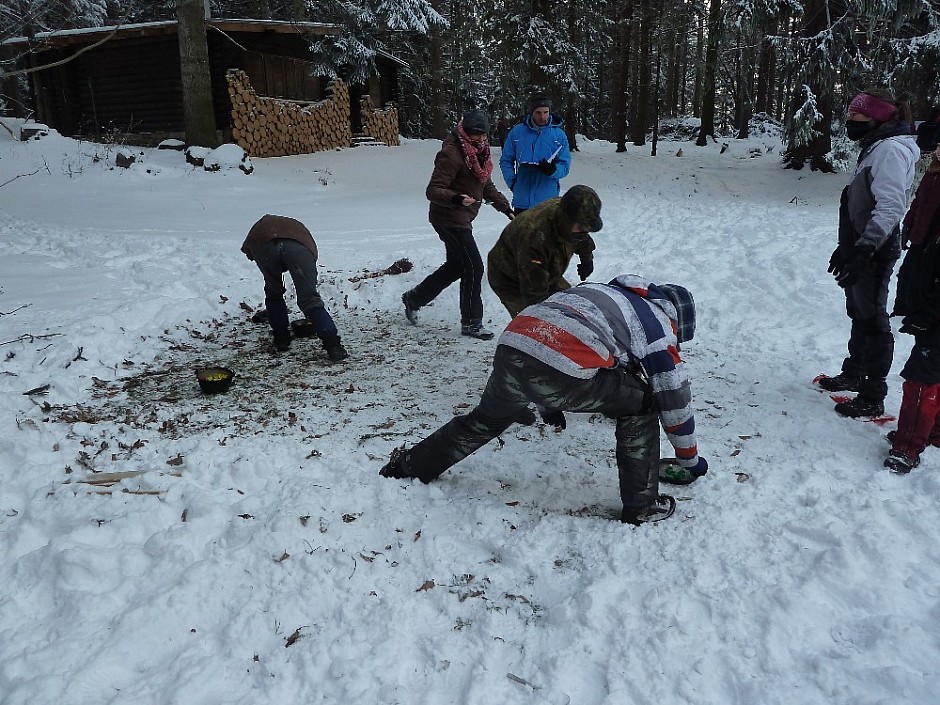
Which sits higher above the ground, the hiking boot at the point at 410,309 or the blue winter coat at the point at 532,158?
the blue winter coat at the point at 532,158

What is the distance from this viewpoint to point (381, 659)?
90.0 inches

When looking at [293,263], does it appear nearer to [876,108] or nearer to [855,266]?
[855,266]

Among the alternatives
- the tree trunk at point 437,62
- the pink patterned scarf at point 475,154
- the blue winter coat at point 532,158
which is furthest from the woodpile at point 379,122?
the pink patterned scarf at point 475,154

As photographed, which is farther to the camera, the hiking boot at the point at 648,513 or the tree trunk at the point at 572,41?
the tree trunk at the point at 572,41

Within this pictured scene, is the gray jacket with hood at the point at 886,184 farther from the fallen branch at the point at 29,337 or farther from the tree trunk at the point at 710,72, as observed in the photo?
the tree trunk at the point at 710,72

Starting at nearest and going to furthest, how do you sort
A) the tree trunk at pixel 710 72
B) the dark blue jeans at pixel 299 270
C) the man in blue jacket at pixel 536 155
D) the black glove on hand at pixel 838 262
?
the black glove on hand at pixel 838 262 → the dark blue jeans at pixel 299 270 → the man in blue jacket at pixel 536 155 → the tree trunk at pixel 710 72

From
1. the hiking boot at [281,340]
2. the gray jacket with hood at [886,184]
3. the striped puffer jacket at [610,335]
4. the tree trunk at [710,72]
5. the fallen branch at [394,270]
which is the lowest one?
the hiking boot at [281,340]

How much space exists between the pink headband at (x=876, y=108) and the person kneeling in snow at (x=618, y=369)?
198cm

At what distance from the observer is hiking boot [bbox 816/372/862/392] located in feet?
14.2

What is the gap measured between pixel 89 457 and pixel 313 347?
2.17 meters

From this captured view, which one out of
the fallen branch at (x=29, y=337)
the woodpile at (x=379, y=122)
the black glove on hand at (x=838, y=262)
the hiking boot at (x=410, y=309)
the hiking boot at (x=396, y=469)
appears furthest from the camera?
the woodpile at (x=379, y=122)

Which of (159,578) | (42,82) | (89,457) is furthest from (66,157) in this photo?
(159,578)

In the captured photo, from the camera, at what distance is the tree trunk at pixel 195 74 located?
1150 cm

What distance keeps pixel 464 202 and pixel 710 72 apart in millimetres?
17320
